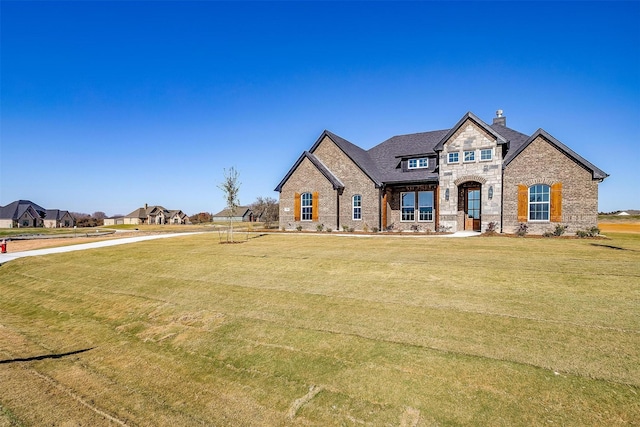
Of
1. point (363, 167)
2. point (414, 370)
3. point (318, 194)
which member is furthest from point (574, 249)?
point (318, 194)

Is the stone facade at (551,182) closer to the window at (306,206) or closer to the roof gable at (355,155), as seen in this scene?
the roof gable at (355,155)

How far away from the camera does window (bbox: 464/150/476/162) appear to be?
75.3ft

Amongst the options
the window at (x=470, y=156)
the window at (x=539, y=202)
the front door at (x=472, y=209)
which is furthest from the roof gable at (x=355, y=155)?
the window at (x=539, y=202)

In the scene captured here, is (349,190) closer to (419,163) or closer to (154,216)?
(419,163)

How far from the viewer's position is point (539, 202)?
21031 millimetres

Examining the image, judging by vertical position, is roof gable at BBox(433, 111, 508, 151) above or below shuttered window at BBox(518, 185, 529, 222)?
above

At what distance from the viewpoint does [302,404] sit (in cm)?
447

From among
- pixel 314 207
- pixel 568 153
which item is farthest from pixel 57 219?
pixel 568 153

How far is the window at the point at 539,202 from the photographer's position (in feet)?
68.4

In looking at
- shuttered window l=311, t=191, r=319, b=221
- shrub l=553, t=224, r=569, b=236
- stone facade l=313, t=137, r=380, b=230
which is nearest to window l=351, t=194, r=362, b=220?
stone facade l=313, t=137, r=380, b=230

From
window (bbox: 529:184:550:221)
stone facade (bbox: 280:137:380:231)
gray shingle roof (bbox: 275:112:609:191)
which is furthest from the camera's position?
stone facade (bbox: 280:137:380:231)

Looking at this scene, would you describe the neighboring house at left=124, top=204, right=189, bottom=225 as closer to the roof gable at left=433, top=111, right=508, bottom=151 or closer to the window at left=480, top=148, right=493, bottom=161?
the roof gable at left=433, top=111, right=508, bottom=151

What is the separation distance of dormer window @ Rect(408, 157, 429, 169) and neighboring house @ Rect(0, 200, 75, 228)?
4297 inches

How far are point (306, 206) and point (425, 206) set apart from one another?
385 inches
